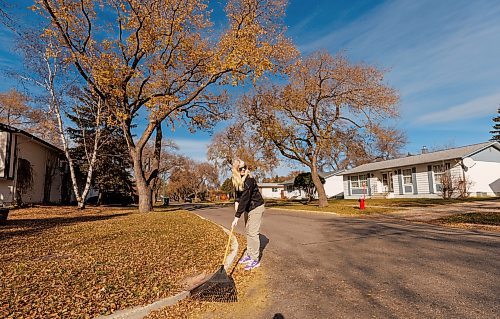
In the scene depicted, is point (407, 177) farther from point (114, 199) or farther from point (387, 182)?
point (114, 199)

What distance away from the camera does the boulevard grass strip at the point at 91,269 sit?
3666mm

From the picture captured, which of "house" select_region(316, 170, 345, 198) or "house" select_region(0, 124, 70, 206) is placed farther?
"house" select_region(316, 170, 345, 198)

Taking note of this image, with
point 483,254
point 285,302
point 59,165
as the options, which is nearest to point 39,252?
point 285,302

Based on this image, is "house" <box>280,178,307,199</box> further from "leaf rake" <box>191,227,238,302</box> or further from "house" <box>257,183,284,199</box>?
"leaf rake" <box>191,227,238,302</box>

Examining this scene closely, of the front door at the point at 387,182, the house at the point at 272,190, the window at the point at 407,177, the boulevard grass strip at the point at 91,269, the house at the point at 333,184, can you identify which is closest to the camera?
the boulevard grass strip at the point at 91,269

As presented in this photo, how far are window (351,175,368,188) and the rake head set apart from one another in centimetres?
3658

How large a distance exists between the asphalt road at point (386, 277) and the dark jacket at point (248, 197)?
1.19m

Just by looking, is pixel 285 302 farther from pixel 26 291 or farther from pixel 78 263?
pixel 78 263

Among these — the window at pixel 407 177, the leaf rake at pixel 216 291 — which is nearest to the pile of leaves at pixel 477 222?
the leaf rake at pixel 216 291

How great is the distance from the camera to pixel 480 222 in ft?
34.2

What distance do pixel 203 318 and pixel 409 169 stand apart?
3264 centimetres

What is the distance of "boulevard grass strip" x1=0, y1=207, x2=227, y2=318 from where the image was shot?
367 cm

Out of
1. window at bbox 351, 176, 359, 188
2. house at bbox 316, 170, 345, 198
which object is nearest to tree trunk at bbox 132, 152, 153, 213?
window at bbox 351, 176, 359, 188

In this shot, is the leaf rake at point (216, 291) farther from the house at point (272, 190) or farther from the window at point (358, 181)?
the house at point (272, 190)
